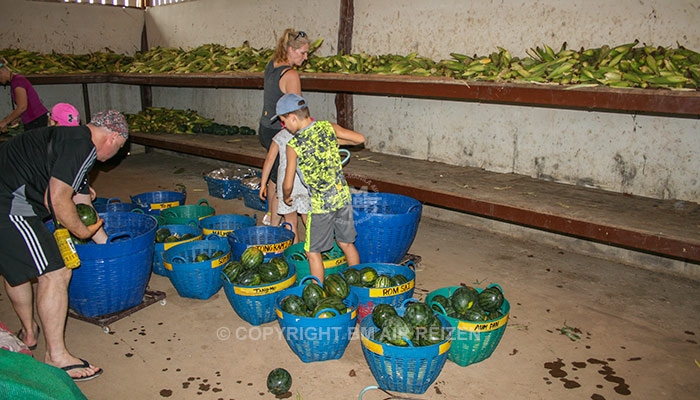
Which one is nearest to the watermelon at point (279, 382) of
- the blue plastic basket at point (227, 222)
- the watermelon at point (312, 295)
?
the watermelon at point (312, 295)

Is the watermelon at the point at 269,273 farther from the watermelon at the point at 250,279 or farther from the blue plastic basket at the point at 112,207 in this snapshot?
the blue plastic basket at the point at 112,207

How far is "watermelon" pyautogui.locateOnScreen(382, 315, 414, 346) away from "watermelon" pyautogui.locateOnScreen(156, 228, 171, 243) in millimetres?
2795

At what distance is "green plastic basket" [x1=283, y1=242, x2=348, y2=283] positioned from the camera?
4536 millimetres

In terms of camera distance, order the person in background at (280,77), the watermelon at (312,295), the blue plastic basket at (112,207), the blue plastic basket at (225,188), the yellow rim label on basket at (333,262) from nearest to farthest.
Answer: the watermelon at (312,295) → the yellow rim label on basket at (333,262) → the person in background at (280,77) → the blue plastic basket at (112,207) → the blue plastic basket at (225,188)

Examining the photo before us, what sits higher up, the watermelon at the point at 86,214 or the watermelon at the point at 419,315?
the watermelon at the point at 86,214

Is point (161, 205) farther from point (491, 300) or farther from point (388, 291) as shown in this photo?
point (491, 300)

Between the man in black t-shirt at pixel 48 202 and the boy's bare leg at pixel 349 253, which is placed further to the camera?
the boy's bare leg at pixel 349 253

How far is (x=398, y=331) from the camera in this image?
3.14 meters

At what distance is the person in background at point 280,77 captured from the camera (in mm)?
5195

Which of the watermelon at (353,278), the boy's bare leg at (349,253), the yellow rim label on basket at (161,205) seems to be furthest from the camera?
the yellow rim label on basket at (161,205)

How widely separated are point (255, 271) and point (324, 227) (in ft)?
2.20

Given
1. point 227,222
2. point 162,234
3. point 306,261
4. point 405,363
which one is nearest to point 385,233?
point 306,261

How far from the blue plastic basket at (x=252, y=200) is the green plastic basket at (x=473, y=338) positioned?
4356mm

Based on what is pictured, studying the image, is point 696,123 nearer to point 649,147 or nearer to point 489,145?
point 649,147
